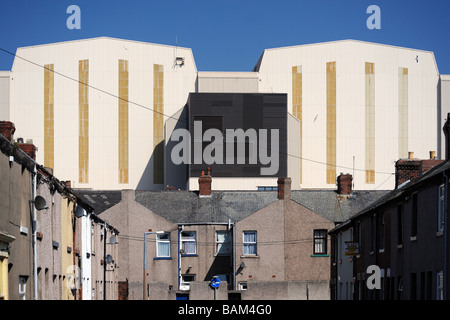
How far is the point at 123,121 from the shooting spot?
8850cm

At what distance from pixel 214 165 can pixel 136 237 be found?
18746 mm

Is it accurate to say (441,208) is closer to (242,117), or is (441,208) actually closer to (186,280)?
(186,280)

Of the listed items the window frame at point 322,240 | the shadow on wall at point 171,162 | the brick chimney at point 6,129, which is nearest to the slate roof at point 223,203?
the window frame at point 322,240

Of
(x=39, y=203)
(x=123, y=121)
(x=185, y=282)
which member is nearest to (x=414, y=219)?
(x=39, y=203)

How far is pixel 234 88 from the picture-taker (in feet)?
283

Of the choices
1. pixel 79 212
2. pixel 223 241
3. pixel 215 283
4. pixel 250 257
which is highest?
pixel 79 212

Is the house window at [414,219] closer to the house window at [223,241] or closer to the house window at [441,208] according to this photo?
the house window at [441,208]

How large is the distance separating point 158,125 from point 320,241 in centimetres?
3241

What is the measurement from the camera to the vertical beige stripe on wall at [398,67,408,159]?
88438 millimetres

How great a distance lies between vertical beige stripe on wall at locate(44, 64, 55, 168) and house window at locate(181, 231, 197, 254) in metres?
30.2

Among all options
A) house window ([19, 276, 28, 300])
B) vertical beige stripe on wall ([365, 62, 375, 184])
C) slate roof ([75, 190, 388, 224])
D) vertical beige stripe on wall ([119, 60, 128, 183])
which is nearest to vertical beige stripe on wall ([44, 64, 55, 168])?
vertical beige stripe on wall ([119, 60, 128, 183])

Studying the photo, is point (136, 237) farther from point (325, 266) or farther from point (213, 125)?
point (213, 125)

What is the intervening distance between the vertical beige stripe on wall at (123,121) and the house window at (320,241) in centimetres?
3137

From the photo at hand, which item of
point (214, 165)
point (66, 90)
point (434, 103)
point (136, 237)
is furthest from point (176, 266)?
point (434, 103)
